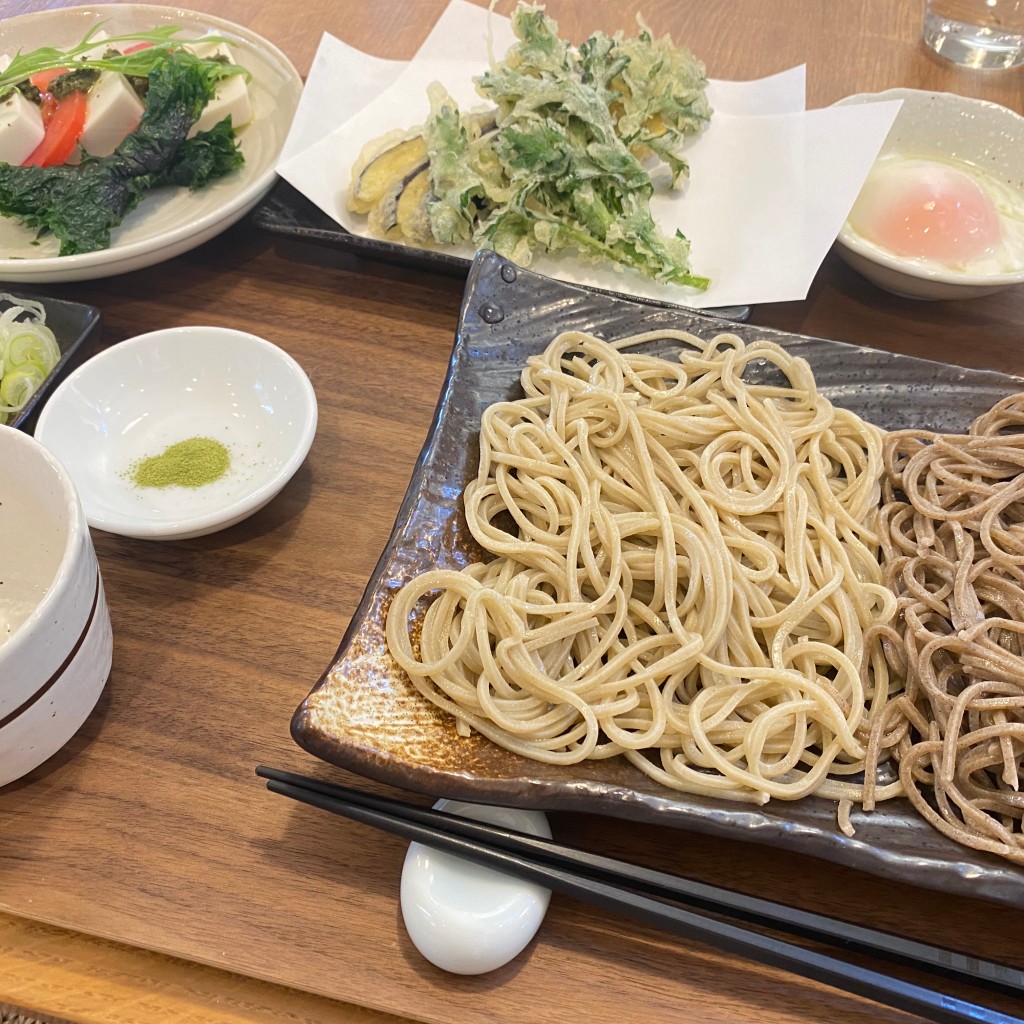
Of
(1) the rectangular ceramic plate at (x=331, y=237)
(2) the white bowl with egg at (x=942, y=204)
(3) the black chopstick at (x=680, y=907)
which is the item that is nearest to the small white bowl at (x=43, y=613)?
(3) the black chopstick at (x=680, y=907)

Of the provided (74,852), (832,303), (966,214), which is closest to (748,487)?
(832,303)

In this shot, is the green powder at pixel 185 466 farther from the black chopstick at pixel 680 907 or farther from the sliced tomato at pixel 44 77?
the sliced tomato at pixel 44 77

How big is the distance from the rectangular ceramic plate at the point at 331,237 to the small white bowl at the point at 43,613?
1128mm

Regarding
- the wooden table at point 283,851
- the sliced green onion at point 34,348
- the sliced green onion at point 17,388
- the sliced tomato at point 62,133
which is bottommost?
the wooden table at point 283,851

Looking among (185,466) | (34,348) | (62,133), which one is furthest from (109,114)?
(185,466)

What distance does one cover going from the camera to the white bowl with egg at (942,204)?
2160mm

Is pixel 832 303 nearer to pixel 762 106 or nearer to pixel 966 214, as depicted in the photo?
pixel 966 214

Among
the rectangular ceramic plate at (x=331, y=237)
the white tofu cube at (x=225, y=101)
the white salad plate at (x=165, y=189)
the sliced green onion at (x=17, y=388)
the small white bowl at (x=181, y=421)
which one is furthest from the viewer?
the white tofu cube at (x=225, y=101)

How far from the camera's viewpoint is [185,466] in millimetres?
1812

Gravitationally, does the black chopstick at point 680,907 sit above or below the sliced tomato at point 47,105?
below

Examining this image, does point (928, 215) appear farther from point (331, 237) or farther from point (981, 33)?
point (331, 237)

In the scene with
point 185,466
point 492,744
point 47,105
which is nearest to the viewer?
point 492,744

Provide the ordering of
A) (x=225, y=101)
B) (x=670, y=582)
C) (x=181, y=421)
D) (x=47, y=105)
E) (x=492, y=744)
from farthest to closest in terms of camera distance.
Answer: (x=225, y=101), (x=47, y=105), (x=181, y=421), (x=670, y=582), (x=492, y=744)

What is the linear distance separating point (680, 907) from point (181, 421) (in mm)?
1442
